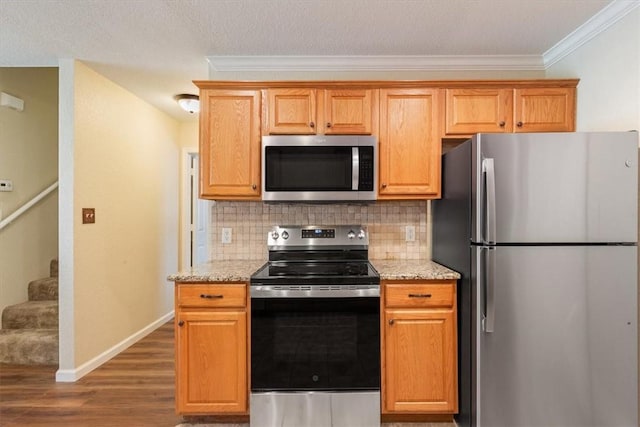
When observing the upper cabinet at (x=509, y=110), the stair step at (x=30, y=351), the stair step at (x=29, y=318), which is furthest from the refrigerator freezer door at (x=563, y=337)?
the stair step at (x=29, y=318)

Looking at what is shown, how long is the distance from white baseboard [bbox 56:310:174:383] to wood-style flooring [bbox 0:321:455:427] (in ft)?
0.13

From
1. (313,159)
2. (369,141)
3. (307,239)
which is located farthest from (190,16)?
(307,239)

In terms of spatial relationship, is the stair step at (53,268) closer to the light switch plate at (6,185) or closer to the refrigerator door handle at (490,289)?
the light switch plate at (6,185)

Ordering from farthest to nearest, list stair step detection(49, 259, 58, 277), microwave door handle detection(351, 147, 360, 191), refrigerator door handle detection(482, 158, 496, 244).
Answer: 1. stair step detection(49, 259, 58, 277)
2. microwave door handle detection(351, 147, 360, 191)
3. refrigerator door handle detection(482, 158, 496, 244)

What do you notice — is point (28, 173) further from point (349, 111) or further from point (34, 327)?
point (349, 111)

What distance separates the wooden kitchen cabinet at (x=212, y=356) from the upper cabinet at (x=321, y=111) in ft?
3.86

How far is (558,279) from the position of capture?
70.1 inches

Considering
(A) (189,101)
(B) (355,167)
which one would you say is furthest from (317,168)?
(A) (189,101)

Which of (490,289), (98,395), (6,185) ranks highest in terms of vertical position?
(6,185)

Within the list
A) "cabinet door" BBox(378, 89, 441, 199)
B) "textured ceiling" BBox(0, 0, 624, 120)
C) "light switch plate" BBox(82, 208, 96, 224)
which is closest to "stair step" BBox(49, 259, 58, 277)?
"light switch plate" BBox(82, 208, 96, 224)

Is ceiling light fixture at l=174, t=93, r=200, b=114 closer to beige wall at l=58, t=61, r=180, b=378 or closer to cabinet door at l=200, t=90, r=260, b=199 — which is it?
beige wall at l=58, t=61, r=180, b=378

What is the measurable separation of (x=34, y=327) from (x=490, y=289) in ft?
12.5

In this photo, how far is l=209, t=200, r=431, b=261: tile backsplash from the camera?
2.69 metres

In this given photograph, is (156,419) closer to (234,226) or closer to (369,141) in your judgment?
(234,226)
